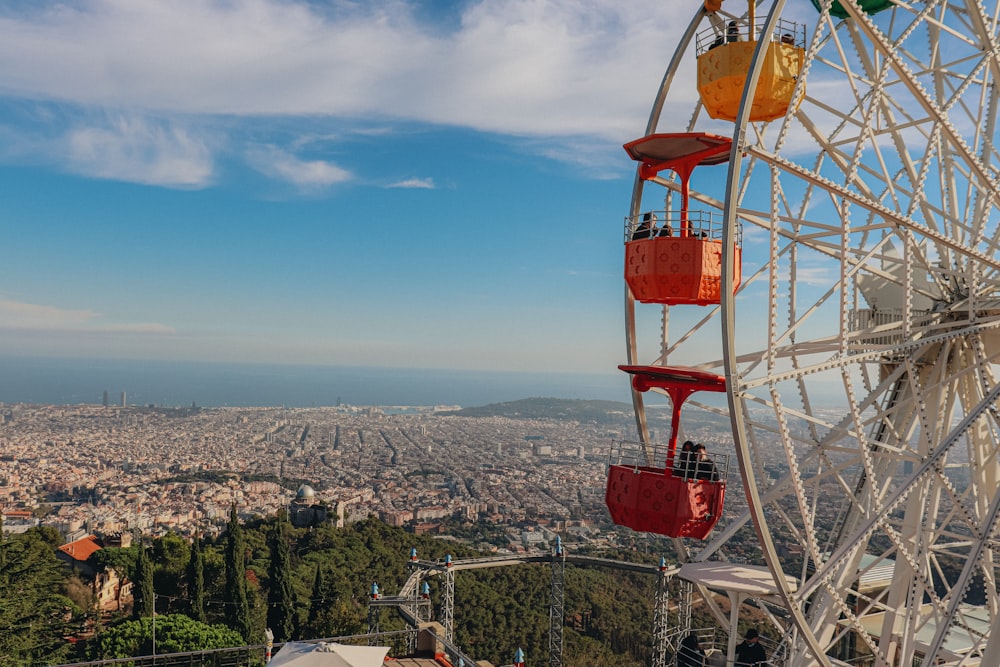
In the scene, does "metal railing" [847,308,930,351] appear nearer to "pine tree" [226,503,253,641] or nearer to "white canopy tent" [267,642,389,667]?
"white canopy tent" [267,642,389,667]

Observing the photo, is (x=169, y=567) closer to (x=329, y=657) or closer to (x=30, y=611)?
(x=30, y=611)

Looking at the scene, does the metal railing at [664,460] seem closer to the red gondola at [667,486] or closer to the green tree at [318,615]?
the red gondola at [667,486]

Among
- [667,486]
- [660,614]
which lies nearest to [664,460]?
[667,486]

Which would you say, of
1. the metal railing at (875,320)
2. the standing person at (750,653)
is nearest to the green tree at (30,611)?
the standing person at (750,653)

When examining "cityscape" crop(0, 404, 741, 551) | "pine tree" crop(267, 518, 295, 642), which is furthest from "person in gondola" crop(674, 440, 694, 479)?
"cityscape" crop(0, 404, 741, 551)

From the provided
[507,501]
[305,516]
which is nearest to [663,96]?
[305,516]

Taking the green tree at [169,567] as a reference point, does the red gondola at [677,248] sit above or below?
above

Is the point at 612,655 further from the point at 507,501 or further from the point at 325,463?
the point at 325,463
